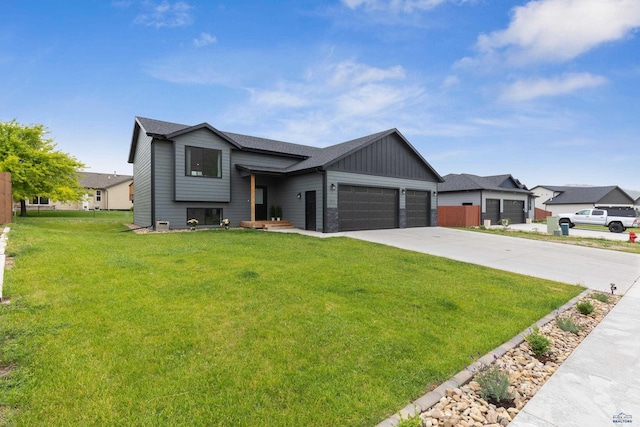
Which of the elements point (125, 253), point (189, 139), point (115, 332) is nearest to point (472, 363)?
point (115, 332)

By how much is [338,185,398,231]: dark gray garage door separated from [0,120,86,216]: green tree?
20.8m

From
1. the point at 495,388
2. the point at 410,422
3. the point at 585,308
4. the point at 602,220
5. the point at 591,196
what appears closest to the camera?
the point at 410,422

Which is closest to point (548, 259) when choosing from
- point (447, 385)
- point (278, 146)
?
point (447, 385)

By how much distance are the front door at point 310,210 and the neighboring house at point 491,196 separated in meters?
15.8

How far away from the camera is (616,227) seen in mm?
21141

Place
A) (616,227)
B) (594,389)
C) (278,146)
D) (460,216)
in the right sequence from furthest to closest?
(460,216) < (616,227) < (278,146) < (594,389)

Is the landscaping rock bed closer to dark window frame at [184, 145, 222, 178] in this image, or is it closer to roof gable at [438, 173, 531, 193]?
dark window frame at [184, 145, 222, 178]

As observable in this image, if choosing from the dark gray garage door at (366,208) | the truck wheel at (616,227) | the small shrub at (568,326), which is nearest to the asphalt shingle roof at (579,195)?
the truck wheel at (616,227)

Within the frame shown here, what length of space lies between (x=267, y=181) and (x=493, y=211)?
19609mm

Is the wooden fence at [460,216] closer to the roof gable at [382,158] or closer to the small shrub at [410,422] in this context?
the roof gable at [382,158]

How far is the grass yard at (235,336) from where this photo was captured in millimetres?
2201

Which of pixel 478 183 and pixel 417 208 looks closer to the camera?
pixel 417 208

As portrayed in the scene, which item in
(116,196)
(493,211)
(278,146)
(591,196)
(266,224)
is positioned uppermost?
(278,146)

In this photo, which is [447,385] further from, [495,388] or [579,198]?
[579,198]
